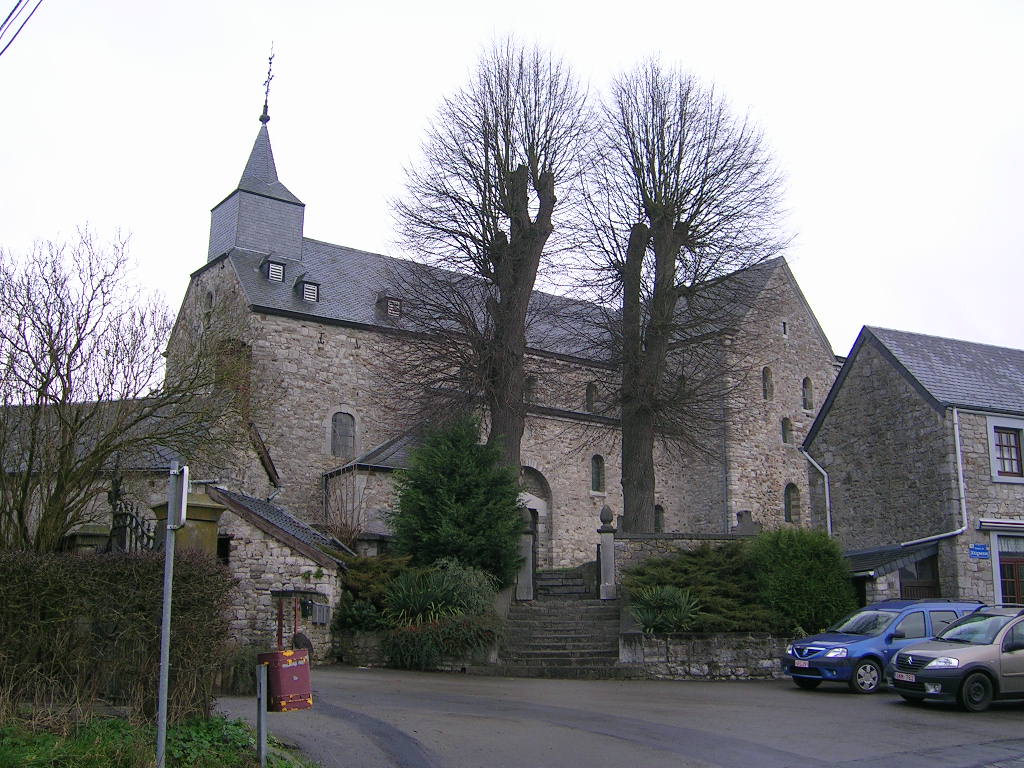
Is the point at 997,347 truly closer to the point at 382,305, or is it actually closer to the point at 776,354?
the point at 776,354

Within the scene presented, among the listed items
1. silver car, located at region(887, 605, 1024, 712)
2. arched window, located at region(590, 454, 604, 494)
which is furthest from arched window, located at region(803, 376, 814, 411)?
silver car, located at region(887, 605, 1024, 712)

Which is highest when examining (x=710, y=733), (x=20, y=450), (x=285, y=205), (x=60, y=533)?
(x=285, y=205)

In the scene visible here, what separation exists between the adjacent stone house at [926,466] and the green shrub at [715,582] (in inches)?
90.5

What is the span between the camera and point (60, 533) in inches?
473

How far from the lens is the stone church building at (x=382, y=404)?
26172 mm

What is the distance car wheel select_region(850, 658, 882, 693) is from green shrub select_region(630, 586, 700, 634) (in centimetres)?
308

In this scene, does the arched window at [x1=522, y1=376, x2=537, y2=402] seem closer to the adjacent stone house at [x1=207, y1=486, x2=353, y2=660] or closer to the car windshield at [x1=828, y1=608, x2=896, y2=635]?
the adjacent stone house at [x1=207, y1=486, x2=353, y2=660]

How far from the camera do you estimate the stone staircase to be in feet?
51.2

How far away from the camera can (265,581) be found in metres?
16.0

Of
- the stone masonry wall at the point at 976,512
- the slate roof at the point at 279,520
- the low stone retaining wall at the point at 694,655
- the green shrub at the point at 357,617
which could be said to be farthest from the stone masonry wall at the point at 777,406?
the green shrub at the point at 357,617

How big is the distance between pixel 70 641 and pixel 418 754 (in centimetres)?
319

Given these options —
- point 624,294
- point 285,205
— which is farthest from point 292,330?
point 624,294

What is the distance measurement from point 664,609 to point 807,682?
2986 mm

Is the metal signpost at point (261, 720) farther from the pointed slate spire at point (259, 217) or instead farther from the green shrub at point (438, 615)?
the pointed slate spire at point (259, 217)
